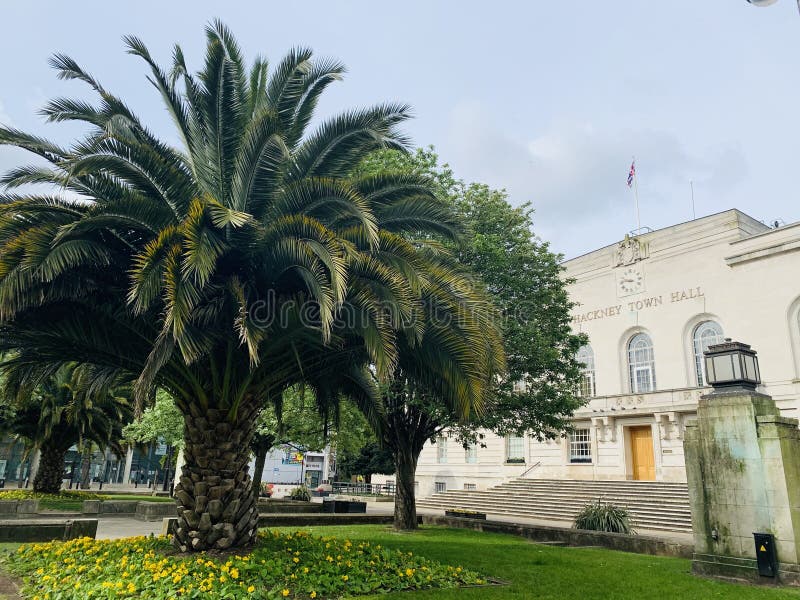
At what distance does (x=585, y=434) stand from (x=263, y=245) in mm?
29335

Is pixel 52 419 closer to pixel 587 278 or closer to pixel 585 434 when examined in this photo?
pixel 585 434

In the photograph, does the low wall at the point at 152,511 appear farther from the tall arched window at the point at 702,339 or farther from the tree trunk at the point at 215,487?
the tall arched window at the point at 702,339

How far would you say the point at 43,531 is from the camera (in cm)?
1330

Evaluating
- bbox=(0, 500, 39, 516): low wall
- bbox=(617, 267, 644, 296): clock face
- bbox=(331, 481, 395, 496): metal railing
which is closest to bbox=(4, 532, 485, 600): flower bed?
bbox=(0, 500, 39, 516): low wall

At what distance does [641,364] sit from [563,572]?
998 inches

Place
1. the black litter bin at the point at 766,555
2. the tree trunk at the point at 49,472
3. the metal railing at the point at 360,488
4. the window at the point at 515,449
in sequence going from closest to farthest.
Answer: the black litter bin at the point at 766,555
the tree trunk at the point at 49,472
the window at the point at 515,449
the metal railing at the point at 360,488

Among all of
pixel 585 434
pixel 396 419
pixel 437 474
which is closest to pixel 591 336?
pixel 585 434

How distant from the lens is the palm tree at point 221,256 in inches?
328

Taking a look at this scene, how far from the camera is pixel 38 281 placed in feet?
28.0

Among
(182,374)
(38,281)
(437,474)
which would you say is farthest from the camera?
(437,474)

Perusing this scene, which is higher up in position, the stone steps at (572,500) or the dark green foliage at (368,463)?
the dark green foliage at (368,463)

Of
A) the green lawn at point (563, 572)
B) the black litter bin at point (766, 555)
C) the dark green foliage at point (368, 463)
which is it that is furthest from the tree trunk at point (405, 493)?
the dark green foliage at point (368, 463)

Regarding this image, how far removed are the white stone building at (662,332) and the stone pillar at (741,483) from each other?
1722 centimetres

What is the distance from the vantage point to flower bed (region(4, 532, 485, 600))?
783 centimetres
